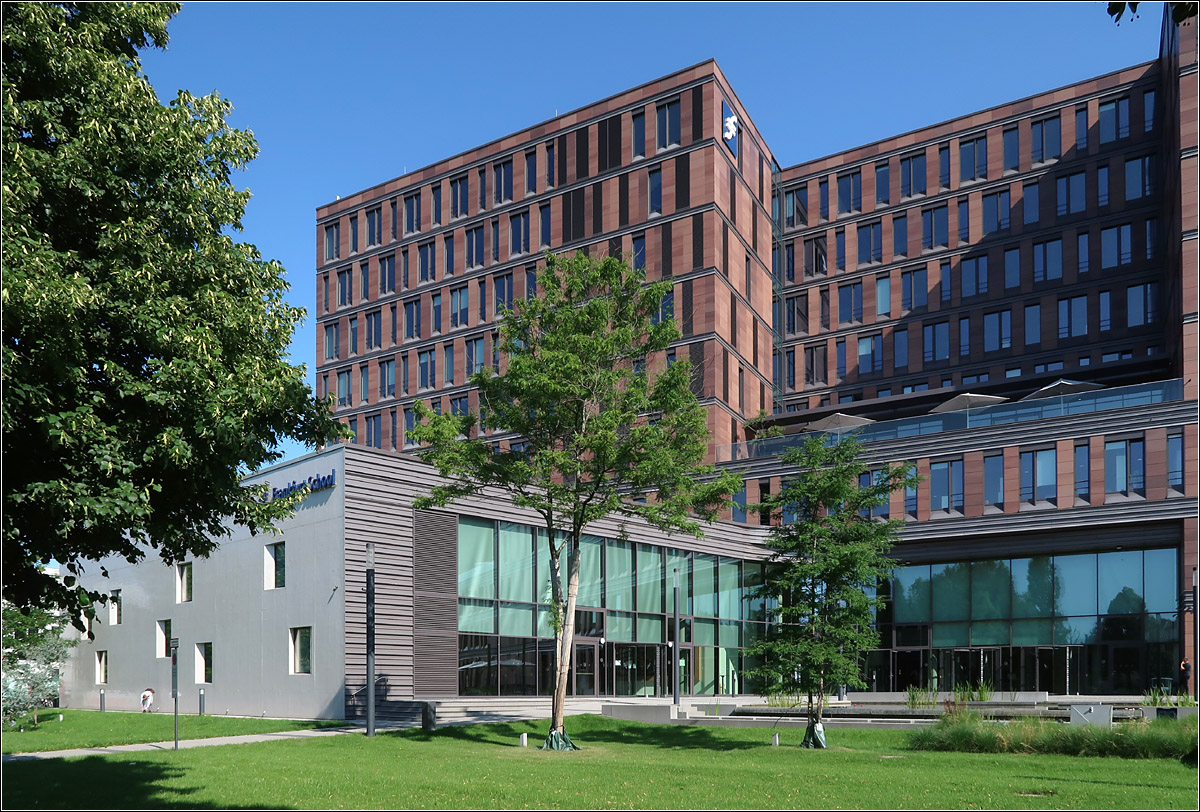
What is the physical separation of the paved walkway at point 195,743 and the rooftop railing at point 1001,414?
72.8 feet

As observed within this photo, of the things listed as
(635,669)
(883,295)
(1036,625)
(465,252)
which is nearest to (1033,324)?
(883,295)

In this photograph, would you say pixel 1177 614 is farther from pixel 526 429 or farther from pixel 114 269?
pixel 114 269

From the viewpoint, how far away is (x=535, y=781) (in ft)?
63.6

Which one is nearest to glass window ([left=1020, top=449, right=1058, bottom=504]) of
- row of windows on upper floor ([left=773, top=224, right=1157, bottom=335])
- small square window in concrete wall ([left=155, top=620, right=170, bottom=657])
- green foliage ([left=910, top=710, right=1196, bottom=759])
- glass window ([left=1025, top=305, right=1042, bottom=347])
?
glass window ([left=1025, top=305, right=1042, bottom=347])

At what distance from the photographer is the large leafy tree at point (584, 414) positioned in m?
28.5

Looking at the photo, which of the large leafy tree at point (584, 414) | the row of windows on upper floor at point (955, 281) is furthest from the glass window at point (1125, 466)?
the large leafy tree at point (584, 414)

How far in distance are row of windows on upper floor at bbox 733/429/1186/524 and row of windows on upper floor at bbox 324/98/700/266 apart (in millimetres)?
22396

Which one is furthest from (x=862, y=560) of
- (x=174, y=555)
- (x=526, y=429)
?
(x=174, y=555)

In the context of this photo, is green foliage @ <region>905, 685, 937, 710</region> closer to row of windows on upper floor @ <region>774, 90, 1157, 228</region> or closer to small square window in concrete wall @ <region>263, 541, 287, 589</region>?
small square window in concrete wall @ <region>263, 541, 287, 589</region>

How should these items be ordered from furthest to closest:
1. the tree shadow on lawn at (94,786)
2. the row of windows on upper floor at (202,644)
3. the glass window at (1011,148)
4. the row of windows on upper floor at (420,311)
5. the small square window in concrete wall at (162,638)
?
the row of windows on upper floor at (420,311)
the glass window at (1011,148)
the small square window in concrete wall at (162,638)
the row of windows on upper floor at (202,644)
the tree shadow on lawn at (94,786)

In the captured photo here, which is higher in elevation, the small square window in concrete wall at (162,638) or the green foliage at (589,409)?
the green foliage at (589,409)

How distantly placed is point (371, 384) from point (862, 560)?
53.8 meters

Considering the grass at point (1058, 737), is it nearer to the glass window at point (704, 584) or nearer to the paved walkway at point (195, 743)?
the paved walkway at point (195, 743)

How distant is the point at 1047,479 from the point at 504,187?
124ft
